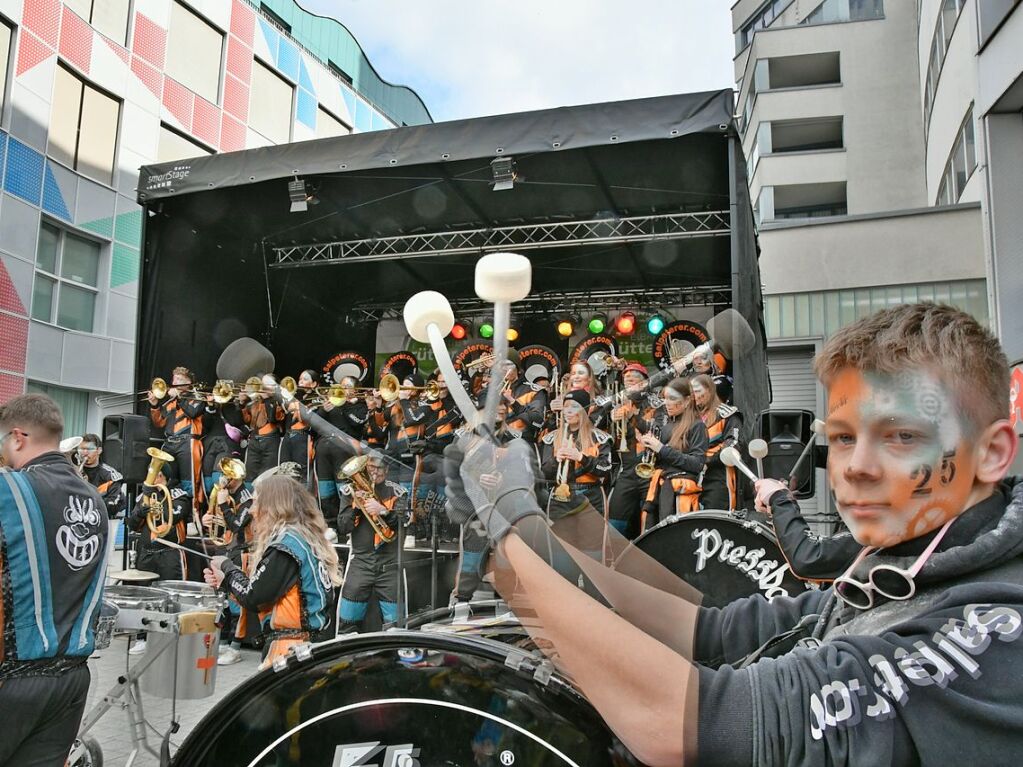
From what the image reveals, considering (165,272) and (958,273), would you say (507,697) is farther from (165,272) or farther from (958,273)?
(958,273)

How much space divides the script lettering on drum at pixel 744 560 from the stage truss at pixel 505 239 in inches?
229

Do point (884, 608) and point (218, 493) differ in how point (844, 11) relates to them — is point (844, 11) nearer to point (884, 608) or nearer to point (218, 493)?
point (218, 493)

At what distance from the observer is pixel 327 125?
74.3ft

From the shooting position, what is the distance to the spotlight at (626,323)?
1219cm

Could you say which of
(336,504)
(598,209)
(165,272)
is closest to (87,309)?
(165,272)

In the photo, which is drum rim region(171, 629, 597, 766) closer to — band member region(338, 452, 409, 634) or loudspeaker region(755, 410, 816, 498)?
loudspeaker region(755, 410, 816, 498)

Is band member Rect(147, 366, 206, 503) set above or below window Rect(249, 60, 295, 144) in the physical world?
below

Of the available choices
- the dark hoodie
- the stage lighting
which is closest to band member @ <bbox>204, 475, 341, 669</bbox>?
the dark hoodie

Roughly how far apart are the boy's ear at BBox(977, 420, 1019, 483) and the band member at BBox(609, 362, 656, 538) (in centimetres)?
602

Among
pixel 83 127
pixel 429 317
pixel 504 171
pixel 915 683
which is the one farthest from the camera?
pixel 83 127

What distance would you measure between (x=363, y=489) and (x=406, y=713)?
5472 mm

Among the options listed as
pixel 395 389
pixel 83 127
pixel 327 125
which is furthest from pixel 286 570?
pixel 327 125

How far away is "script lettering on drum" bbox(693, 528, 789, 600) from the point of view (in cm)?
404

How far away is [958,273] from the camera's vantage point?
54.8 ft
